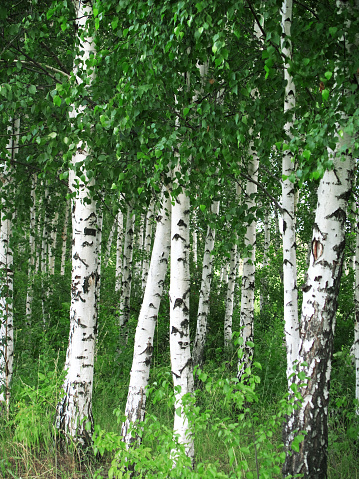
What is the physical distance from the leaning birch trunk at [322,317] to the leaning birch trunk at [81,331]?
2251 millimetres

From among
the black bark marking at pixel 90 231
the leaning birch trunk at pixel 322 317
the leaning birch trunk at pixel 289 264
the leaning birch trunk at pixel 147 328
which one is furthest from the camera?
the black bark marking at pixel 90 231

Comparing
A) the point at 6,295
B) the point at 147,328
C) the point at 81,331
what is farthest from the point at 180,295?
the point at 6,295

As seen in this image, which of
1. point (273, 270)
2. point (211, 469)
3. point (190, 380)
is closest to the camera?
point (211, 469)

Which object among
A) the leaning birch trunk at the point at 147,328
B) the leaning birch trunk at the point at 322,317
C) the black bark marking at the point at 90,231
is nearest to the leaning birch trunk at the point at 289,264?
the leaning birch trunk at the point at 322,317

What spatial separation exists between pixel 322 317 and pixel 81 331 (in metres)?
2.59

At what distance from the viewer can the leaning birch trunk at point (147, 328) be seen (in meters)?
4.14

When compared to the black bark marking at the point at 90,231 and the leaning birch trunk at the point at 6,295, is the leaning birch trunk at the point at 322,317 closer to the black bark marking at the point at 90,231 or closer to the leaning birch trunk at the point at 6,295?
the black bark marking at the point at 90,231

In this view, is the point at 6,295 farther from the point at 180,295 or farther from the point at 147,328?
the point at 180,295

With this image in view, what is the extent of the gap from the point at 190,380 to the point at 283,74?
3162 millimetres

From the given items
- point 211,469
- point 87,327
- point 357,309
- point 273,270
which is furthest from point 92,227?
point 273,270

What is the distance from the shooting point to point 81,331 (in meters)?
4.41

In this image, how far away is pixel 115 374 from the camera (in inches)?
292

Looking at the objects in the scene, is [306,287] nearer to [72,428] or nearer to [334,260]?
[334,260]

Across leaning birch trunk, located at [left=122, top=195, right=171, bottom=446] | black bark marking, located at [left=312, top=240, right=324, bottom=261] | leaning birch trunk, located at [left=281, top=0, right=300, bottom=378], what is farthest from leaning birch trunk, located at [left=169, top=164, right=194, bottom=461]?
black bark marking, located at [left=312, top=240, right=324, bottom=261]
